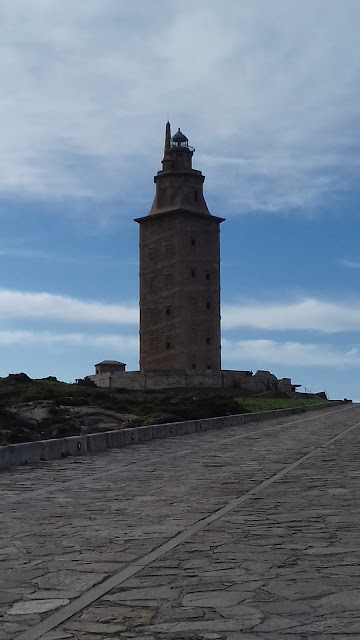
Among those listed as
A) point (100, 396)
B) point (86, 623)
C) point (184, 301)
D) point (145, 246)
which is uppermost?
point (145, 246)

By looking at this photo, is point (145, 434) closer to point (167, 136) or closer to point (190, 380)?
point (190, 380)

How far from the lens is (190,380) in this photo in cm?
8125

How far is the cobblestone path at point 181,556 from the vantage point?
485 cm

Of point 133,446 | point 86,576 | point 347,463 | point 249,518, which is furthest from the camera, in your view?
point 133,446

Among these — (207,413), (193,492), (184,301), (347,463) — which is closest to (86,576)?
(193,492)

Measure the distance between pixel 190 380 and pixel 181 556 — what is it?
244 feet

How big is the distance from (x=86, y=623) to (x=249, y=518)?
4.25 metres

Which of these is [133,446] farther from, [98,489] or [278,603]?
[278,603]

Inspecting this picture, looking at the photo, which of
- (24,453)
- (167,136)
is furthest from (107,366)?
(24,453)

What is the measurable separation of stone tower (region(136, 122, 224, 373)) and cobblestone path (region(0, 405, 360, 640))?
241 feet

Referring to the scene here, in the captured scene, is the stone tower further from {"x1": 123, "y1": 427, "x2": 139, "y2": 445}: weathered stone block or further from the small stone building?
{"x1": 123, "y1": 427, "x2": 139, "y2": 445}: weathered stone block

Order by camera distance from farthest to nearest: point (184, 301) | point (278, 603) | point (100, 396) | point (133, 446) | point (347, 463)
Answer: point (184, 301) < point (100, 396) < point (133, 446) < point (347, 463) < point (278, 603)

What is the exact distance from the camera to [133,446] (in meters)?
22.2

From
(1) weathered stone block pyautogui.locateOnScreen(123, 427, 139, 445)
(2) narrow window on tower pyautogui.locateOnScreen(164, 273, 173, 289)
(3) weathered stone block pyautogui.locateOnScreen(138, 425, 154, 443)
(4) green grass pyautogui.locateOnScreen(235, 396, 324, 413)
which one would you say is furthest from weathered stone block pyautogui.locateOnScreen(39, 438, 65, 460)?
Answer: (2) narrow window on tower pyautogui.locateOnScreen(164, 273, 173, 289)
